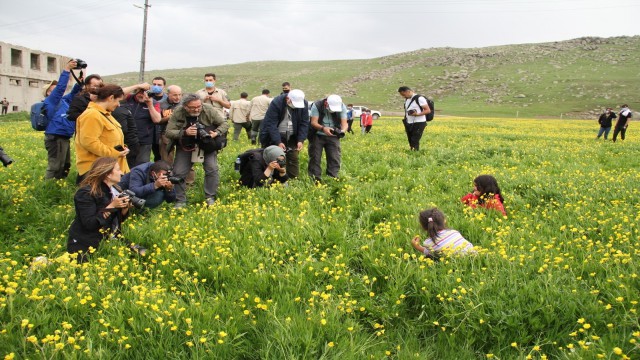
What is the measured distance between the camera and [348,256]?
16.2ft

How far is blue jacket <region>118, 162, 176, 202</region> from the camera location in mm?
6312

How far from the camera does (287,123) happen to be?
8.58m

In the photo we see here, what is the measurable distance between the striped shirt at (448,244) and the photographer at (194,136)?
3.81 meters

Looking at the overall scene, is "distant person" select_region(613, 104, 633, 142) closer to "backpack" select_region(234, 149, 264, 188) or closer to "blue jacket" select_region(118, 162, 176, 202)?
"backpack" select_region(234, 149, 264, 188)

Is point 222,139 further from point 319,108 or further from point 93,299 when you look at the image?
point 93,299

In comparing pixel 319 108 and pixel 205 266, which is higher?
pixel 319 108

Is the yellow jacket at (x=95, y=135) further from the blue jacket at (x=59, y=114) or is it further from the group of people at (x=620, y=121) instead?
the group of people at (x=620, y=121)

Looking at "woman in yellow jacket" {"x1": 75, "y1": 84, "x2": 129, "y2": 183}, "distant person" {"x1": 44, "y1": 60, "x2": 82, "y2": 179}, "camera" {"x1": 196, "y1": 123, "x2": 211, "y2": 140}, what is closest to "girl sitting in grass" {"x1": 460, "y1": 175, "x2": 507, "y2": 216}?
"camera" {"x1": 196, "y1": 123, "x2": 211, "y2": 140}

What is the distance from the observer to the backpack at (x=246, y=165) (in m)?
8.20

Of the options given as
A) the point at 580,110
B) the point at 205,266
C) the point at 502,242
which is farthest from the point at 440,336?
the point at 580,110

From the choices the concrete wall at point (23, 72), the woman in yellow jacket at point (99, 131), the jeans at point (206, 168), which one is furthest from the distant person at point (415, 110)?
the concrete wall at point (23, 72)

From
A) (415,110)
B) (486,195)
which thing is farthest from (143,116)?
(415,110)

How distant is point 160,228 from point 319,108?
14.0 ft

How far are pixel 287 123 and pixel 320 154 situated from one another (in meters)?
0.92
